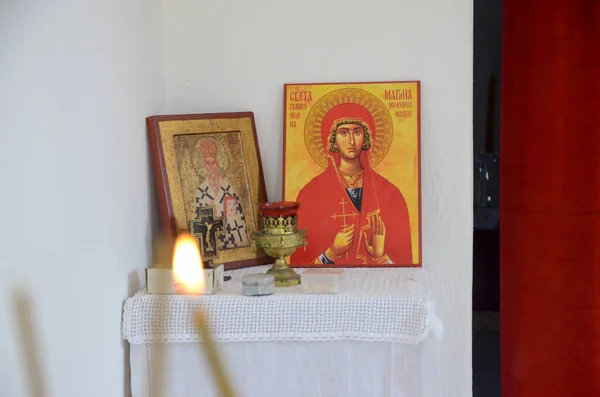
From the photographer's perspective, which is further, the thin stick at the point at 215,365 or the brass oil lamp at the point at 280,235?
the brass oil lamp at the point at 280,235

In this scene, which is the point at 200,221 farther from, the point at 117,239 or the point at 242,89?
the point at 242,89

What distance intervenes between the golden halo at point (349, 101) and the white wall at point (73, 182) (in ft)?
1.23

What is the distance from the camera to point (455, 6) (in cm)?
159

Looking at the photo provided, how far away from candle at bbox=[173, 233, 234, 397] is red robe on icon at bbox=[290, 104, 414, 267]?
1.11 metres

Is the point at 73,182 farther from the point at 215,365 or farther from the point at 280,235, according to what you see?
the point at 215,365

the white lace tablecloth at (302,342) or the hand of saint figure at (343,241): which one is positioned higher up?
the hand of saint figure at (343,241)

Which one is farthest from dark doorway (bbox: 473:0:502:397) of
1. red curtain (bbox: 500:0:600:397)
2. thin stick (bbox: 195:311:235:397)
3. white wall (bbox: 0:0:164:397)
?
thin stick (bbox: 195:311:235:397)

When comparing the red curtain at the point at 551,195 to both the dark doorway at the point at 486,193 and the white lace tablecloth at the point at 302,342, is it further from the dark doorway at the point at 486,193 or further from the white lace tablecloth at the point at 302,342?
the white lace tablecloth at the point at 302,342

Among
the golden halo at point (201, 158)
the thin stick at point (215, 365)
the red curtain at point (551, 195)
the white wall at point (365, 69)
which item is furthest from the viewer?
the red curtain at point (551, 195)

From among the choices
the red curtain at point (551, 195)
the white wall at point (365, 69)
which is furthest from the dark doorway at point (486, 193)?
the white wall at point (365, 69)

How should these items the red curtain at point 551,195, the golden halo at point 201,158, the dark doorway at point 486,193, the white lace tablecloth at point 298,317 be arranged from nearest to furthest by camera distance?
the white lace tablecloth at point 298,317, the golden halo at point 201,158, the red curtain at point 551,195, the dark doorway at point 486,193

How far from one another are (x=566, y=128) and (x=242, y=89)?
2.66 feet

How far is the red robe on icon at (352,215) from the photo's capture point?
157 cm

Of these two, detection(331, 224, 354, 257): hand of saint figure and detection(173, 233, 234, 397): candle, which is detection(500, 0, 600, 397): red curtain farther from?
detection(173, 233, 234, 397): candle
